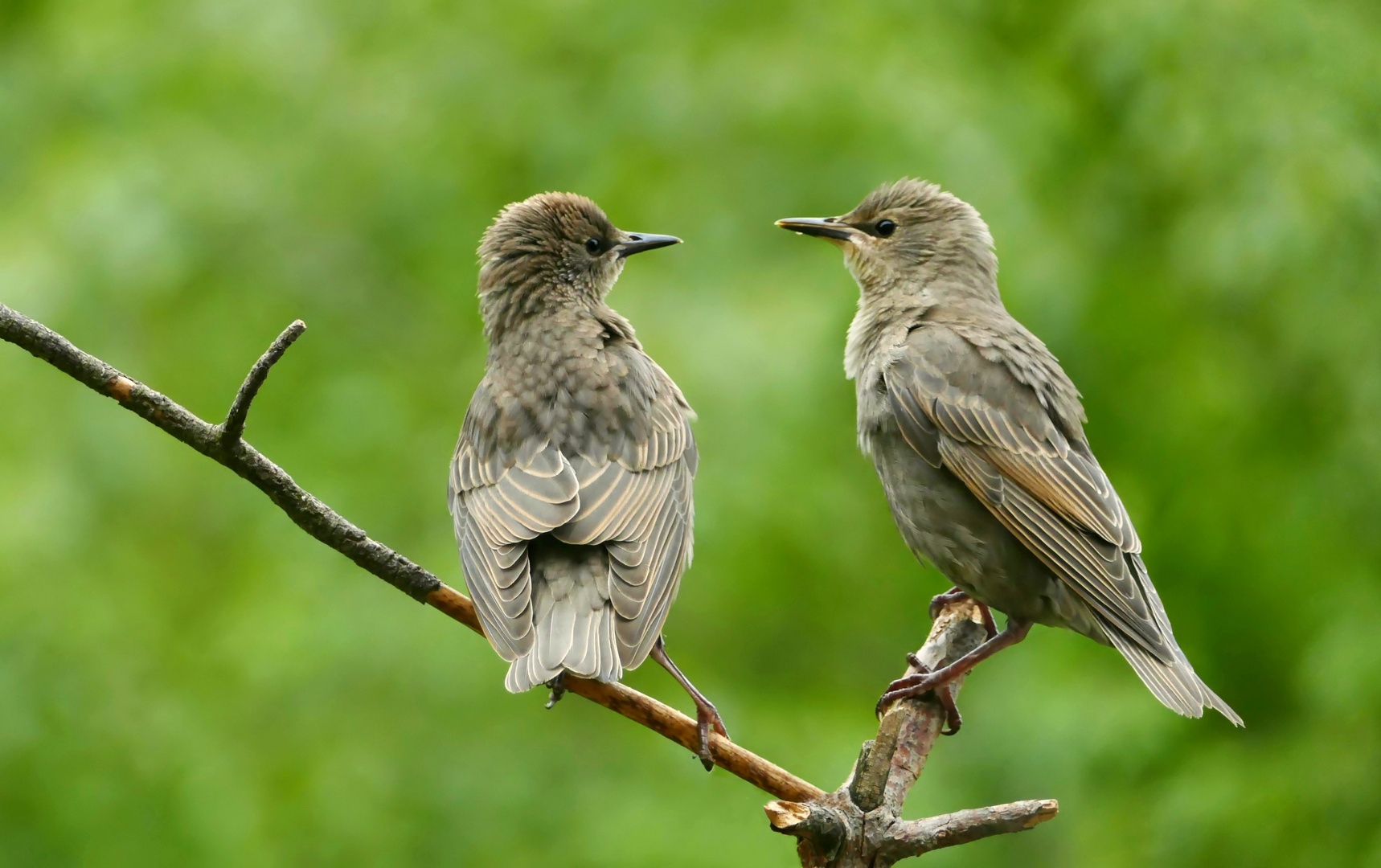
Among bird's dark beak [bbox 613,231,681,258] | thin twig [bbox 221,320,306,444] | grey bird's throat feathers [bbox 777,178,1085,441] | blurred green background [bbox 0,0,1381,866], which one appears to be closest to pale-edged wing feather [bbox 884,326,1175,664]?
grey bird's throat feathers [bbox 777,178,1085,441]

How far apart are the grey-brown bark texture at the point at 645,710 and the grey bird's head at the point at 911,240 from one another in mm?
2250

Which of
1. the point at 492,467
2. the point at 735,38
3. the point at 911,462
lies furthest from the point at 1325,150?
the point at 492,467

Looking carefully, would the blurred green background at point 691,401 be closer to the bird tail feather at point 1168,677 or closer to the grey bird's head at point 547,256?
the grey bird's head at point 547,256

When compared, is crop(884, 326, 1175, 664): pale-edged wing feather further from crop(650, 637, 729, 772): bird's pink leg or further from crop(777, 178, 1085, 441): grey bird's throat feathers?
crop(650, 637, 729, 772): bird's pink leg

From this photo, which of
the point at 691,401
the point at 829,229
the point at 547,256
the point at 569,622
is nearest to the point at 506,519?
the point at 569,622

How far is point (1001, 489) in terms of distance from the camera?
462 centimetres

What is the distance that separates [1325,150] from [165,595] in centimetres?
545

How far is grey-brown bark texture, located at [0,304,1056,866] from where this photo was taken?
322cm

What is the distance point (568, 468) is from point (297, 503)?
1046 mm

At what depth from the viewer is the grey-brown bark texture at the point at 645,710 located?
3.22m

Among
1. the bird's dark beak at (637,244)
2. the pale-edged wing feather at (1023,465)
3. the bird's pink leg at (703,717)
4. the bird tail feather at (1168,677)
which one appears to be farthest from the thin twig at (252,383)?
the bird tail feather at (1168,677)

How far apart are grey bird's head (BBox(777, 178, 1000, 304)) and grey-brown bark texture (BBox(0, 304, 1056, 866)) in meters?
2.25

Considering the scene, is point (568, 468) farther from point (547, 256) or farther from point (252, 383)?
point (252, 383)

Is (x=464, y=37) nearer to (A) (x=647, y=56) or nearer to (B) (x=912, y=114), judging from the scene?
(A) (x=647, y=56)
